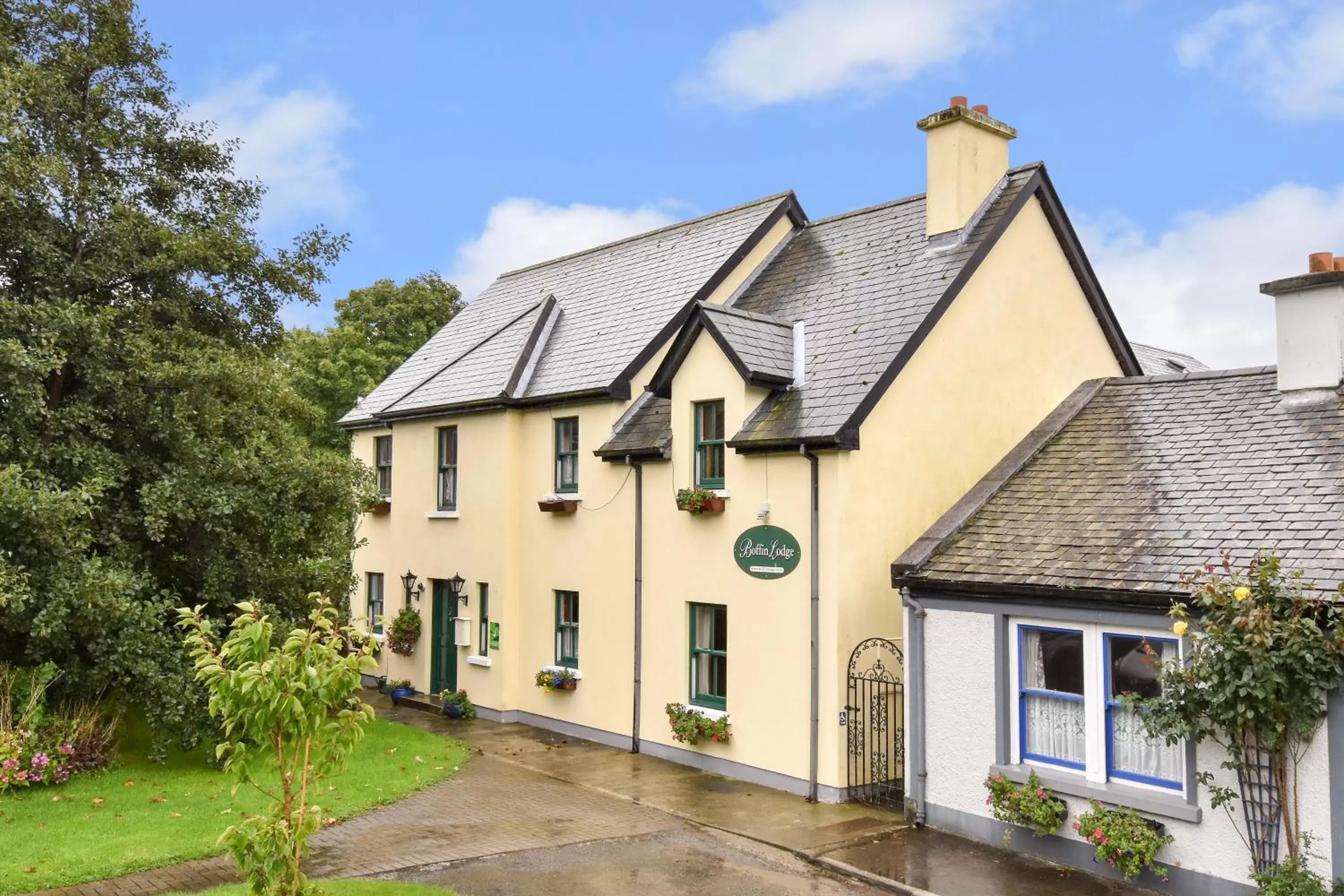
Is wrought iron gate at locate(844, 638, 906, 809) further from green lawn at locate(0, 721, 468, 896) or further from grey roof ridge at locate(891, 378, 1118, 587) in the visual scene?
green lawn at locate(0, 721, 468, 896)

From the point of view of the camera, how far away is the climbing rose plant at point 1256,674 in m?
9.59

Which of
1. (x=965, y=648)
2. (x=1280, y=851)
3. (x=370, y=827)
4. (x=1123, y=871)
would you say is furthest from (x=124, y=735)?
(x=1280, y=851)

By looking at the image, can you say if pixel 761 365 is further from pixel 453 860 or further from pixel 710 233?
pixel 453 860

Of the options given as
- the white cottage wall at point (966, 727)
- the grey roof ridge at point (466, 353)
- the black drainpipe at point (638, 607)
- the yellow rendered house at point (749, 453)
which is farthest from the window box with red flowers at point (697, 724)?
the grey roof ridge at point (466, 353)

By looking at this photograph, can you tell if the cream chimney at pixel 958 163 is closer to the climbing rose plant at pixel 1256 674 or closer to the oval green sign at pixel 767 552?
the oval green sign at pixel 767 552

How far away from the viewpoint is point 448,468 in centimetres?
2253

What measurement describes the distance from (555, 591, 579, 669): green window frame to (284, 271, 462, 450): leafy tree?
1681cm

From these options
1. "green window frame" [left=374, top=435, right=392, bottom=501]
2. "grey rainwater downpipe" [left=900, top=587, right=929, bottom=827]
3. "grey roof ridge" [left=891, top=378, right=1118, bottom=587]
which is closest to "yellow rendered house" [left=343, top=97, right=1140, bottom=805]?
"grey roof ridge" [left=891, top=378, right=1118, bottom=587]

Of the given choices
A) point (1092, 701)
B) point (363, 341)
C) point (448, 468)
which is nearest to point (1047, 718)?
point (1092, 701)

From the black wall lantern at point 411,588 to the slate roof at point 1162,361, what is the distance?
1589 centimetres

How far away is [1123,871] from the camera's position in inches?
436

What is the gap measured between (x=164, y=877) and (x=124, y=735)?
268 inches

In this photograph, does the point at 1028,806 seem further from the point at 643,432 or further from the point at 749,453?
the point at 643,432

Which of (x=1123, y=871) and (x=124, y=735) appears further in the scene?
(x=124, y=735)
